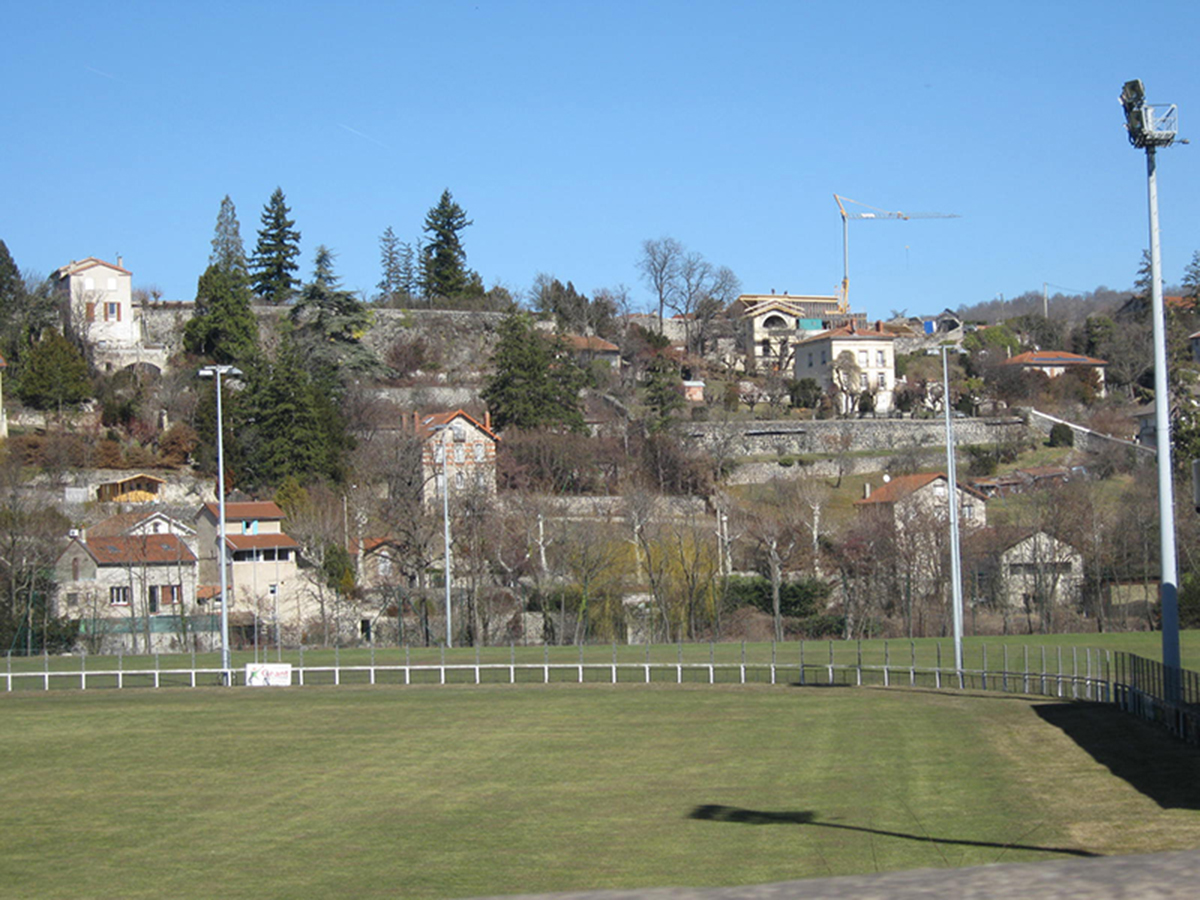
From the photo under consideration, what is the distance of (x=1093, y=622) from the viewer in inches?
2810

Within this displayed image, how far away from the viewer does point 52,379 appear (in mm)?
95000

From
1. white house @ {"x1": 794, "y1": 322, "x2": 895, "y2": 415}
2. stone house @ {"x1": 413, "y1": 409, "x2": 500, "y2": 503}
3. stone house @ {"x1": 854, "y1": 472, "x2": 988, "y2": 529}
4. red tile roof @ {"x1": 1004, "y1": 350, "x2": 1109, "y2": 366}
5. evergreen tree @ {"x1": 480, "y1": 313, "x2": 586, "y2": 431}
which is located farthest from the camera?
red tile roof @ {"x1": 1004, "y1": 350, "x2": 1109, "y2": 366}

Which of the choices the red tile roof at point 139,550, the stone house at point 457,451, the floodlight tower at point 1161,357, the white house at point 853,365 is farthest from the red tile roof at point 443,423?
the floodlight tower at point 1161,357

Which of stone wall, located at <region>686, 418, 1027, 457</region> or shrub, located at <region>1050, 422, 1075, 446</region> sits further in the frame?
shrub, located at <region>1050, 422, 1075, 446</region>

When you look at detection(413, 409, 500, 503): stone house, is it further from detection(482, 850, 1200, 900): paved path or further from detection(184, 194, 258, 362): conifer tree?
detection(482, 850, 1200, 900): paved path

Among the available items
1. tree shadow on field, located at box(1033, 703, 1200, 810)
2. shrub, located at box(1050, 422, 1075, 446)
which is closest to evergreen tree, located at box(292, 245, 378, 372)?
shrub, located at box(1050, 422, 1075, 446)

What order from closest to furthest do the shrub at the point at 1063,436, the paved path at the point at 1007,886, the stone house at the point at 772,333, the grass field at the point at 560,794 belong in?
the paved path at the point at 1007,886, the grass field at the point at 560,794, the shrub at the point at 1063,436, the stone house at the point at 772,333

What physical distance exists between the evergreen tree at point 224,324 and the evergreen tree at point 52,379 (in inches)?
398

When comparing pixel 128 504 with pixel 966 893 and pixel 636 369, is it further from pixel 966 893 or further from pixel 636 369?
pixel 966 893

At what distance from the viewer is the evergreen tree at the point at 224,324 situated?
10250 cm

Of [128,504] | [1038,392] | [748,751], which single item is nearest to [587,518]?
[128,504]

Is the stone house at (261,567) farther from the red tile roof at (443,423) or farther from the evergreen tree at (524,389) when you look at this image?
the evergreen tree at (524,389)

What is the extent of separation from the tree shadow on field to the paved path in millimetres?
14581

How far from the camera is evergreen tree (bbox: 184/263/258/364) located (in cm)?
10250
